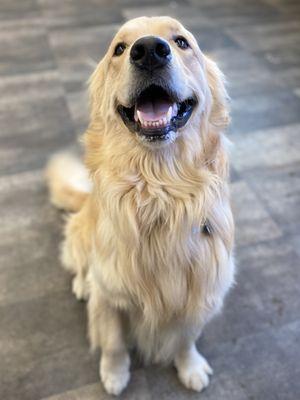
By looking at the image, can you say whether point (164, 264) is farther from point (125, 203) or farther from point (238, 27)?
point (238, 27)

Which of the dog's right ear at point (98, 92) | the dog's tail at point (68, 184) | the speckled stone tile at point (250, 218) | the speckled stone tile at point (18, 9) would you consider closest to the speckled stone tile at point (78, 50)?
the speckled stone tile at point (18, 9)

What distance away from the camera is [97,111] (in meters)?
1.50

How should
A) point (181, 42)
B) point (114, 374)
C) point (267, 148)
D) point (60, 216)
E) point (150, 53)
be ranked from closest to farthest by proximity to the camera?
point (150, 53), point (181, 42), point (114, 374), point (60, 216), point (267, 148)

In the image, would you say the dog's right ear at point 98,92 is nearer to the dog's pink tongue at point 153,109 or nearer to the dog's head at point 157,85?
the dog's head at point 157,85

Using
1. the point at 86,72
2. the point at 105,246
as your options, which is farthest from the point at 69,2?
the point at 105,246

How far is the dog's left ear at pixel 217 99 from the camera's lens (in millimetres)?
1417

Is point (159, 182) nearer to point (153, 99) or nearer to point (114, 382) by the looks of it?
point (153, 99)

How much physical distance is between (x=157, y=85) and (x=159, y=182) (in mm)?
297

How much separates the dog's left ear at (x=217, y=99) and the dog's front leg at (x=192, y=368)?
0.87m

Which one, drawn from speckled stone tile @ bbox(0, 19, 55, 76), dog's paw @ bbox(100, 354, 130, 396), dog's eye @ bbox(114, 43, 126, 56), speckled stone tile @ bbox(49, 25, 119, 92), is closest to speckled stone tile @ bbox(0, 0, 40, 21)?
speckled stone tile @ bbox(0, 19, 55, 76)

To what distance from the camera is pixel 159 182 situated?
1.33 metres

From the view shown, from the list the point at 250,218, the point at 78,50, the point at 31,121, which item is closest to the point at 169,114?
the point at 250,218

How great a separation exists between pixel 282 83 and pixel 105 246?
2.54m

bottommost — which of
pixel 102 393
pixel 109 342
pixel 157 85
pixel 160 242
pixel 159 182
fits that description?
pixel 102 393
